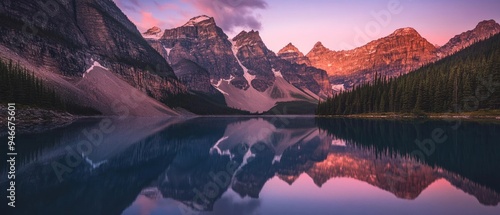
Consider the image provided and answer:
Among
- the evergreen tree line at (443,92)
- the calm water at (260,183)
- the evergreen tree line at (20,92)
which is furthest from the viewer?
the evergreen tree line at (443,92)

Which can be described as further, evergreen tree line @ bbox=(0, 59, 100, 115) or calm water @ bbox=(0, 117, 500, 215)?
evergreen tree line @ bbox=(0, 59, 100, 115)

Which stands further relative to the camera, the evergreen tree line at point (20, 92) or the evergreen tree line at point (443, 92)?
the evergreen tree line at point (443, 92)

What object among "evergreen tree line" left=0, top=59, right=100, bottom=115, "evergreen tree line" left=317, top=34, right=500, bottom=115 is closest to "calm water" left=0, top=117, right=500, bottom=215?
"evergreen tree line" left=0, top=59, right=100, bottom=115

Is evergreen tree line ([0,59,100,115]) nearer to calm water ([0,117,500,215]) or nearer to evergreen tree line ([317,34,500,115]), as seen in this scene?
calm water ([0,117,500,215])

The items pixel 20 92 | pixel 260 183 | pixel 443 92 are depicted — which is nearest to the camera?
pixel 260 183

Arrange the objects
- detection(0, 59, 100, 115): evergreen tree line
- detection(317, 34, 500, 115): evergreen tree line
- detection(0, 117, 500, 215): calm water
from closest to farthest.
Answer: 1. detection(0, 117, 500, 215): calm water
2. detection(0, 59, 100, 115): evergreen tree line
3. detection(317, 34, 500, 115): evergreen tree line

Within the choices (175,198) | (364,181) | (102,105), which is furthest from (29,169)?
(102,105)

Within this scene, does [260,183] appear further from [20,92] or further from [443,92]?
[443,92]

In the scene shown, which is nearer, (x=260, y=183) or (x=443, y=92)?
(x=260, y=183)

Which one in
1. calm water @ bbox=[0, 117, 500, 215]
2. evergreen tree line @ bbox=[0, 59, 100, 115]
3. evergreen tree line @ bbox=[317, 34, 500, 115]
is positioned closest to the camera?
calm water @ bbox=[0, 117, 500, 215]

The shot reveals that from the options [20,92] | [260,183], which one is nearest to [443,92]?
[260,183]

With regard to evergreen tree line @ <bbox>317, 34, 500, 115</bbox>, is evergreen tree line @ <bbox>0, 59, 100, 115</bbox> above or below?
below

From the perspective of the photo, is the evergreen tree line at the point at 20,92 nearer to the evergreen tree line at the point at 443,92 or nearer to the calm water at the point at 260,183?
the calm water at the point at 260,183

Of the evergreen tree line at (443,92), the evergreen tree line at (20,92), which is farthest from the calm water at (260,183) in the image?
the evergreen tree line at (443,92)
